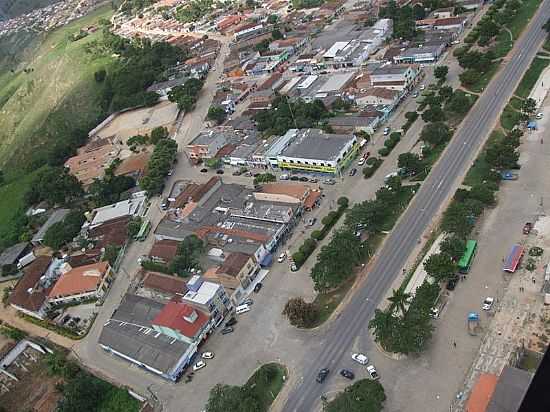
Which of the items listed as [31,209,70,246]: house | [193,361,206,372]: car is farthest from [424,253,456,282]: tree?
[31,209,70,246]: house

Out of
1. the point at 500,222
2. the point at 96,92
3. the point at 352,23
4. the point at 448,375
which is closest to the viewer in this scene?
the point at 448,375

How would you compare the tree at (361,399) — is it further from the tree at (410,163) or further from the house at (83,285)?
the house at (83,285)

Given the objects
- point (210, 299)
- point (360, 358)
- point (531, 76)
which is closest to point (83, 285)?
point (210, 299)

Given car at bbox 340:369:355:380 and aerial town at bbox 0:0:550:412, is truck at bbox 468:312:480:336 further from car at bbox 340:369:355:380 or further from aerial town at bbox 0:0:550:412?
car at bbox 340:369:355:380

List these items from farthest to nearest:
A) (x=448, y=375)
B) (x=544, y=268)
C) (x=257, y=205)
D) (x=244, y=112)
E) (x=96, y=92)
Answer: (x=96, y=92) < (x=244, y=112) < (x=257, y=205) < (x=544, y=268) < (x=448, y=375)

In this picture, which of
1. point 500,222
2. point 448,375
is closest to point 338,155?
point 500,222

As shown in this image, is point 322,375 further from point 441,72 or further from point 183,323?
point 441,72

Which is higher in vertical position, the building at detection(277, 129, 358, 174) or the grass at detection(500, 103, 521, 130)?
the building at detection(277, 129, 358, 174)

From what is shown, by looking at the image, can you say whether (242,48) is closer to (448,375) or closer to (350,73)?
(350,73)
